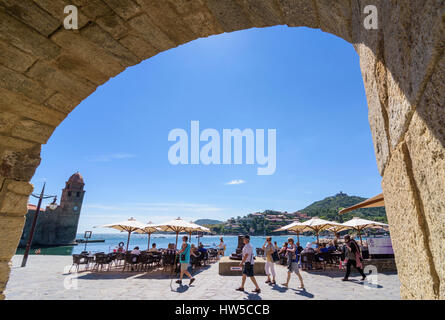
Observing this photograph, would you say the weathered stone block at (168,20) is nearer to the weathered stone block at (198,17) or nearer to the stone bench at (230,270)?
the weathered stone block at (198,17)

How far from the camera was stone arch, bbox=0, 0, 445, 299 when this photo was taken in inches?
28.5

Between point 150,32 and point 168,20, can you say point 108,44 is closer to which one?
point 150,32

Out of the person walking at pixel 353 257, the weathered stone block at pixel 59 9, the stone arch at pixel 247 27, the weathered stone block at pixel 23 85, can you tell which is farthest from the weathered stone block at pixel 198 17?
the person walking at pixel 353 257

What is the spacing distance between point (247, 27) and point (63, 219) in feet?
185

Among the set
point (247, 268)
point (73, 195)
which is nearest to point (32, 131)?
point (247, 268)

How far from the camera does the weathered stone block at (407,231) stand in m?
0.81

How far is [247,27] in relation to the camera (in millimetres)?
1934

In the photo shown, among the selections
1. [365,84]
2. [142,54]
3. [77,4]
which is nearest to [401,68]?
[365,84]

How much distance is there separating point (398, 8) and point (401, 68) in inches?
9.6

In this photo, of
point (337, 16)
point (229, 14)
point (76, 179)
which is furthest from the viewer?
point (76, 179)

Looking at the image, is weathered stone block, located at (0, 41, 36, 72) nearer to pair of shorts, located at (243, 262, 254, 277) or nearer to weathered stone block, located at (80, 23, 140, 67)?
weathered stone block, located at (80, 23, 140, 67)

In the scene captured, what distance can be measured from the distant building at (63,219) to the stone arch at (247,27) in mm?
52887

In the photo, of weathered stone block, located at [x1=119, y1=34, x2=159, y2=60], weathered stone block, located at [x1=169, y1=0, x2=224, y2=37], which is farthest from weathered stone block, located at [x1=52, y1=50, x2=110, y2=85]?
weathered stone block, located at [x1=169, y1=0, x2=224, y2=37]
